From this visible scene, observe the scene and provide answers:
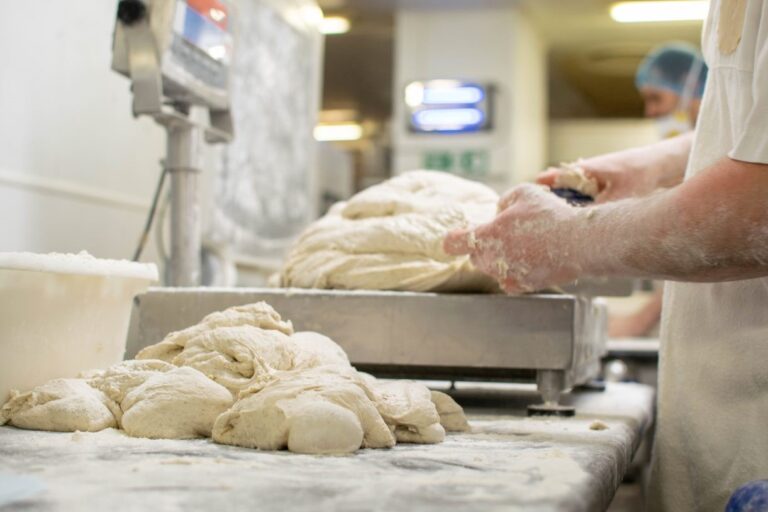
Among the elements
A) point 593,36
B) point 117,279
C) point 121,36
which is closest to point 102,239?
point 121,36

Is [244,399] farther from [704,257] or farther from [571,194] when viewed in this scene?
[571,194]

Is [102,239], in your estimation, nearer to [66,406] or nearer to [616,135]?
[66,406]

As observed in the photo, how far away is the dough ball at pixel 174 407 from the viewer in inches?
38.7

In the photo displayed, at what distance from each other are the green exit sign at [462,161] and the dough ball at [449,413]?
197 inches

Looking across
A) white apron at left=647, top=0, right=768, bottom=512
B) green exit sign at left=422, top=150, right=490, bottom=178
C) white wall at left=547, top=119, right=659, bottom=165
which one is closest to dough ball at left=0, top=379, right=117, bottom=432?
white apron at left=647, top=0, right=768, bottom=512

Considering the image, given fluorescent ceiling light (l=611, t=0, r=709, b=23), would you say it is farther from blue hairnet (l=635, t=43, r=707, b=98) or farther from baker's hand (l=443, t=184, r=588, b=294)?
baker's hand (l=443, t=184, r=588, b=294)

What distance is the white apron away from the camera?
1.22 meters

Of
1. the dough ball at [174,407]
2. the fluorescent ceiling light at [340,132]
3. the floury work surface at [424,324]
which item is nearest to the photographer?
the dough ball at [174,407]

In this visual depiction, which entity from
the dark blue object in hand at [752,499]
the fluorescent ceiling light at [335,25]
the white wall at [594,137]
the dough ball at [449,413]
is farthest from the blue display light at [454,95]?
the dark blue object in hand at [752,499]

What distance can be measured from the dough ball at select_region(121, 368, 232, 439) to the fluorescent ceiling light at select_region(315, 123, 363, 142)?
10.3m

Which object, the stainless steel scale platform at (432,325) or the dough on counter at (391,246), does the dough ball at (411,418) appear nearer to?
the stainless steel scale platform at (432,325)

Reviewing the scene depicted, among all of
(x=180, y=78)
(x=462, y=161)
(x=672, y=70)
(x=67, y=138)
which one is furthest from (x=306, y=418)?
(x=462, y=161)

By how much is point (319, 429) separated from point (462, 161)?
5.34 metres

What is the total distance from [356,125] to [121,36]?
980 centimetres
